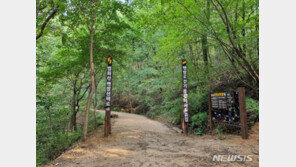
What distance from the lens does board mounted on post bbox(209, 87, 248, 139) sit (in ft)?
16.2

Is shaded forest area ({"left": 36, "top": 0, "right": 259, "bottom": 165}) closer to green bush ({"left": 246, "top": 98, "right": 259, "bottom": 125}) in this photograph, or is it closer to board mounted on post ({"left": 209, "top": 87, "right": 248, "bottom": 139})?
green bush ({"left": 246, "top": 98, "right": 259, "bottom": 125})

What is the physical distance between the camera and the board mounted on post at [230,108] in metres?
4.94

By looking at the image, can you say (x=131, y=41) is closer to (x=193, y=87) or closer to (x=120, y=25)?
(x=120, y=25)

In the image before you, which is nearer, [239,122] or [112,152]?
[112,152]

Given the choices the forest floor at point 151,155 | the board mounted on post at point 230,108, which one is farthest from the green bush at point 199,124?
the forest floor at point 151,155

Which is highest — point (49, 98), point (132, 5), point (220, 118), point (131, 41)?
point (132, 5)

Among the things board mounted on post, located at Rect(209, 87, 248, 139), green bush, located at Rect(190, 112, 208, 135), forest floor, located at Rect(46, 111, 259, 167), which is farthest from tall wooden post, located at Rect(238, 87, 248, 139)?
green bush, located at Rect(190, 112, 208, 135)

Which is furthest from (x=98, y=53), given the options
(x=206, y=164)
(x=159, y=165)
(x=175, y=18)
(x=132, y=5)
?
(x=206, y=164)

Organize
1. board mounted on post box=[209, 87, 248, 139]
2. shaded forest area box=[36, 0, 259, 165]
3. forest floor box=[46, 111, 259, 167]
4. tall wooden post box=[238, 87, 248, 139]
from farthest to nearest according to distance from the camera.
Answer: shaded forest area box=[36, 0, 259, 165]
board mounted on post box=[209, 87, 248, 139]
tall wooden post box=[238, 87, 248, 139]
forest floor box=[46, 111, 259, 167]

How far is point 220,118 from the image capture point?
5879mm

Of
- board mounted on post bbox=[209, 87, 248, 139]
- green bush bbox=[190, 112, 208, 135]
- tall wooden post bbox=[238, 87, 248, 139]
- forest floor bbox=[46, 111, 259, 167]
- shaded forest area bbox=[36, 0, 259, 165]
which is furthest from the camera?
green bush bbox=[190, 112, 208, 135]

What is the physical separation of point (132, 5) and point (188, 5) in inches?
84.7

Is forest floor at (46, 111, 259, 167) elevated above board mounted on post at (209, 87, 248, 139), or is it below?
below

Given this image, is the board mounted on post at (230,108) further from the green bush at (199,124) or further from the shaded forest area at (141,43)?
the green bush at (199,124)
